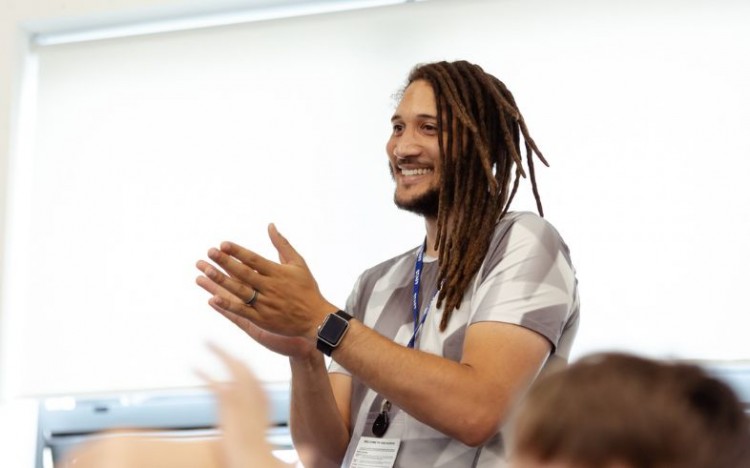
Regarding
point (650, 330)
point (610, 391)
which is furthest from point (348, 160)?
point (610, 391)

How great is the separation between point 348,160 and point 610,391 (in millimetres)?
2705

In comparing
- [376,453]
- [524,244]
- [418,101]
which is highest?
[418,101]

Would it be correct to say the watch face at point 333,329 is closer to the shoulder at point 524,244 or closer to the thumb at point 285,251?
the thumb at point 285,251

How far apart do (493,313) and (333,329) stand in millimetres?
290

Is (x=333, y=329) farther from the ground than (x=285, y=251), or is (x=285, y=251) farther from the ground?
(x=285, y=251)

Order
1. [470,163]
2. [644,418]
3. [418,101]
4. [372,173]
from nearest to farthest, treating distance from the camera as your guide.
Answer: [644,418]
[470,163]
[418,101]
[372,173]

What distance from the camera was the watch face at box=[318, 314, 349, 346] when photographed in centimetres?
183

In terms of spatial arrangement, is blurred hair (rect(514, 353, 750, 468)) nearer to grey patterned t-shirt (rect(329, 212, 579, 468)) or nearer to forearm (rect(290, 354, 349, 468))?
grey patterned t-shirt (rect(329, 212, 579, 468))

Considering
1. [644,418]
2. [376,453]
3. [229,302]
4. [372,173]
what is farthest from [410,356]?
[372,173]

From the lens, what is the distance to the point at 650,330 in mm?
3031

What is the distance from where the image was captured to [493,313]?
6.15 ft

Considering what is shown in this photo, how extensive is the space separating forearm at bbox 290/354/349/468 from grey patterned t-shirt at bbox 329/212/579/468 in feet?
0.14

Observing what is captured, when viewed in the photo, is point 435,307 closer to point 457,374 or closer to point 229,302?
point 457,374

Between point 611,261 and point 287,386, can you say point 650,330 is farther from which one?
point 287,386
